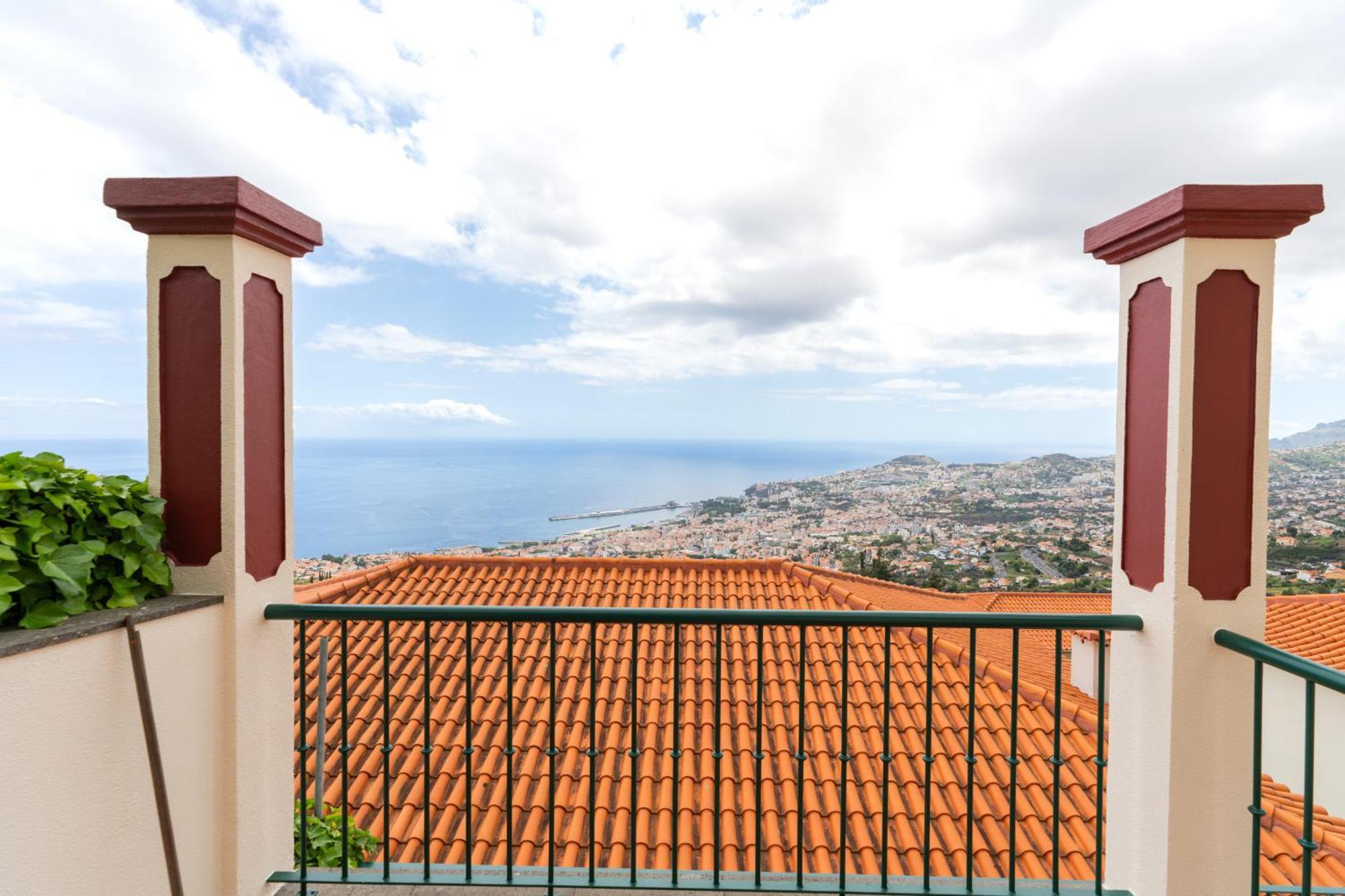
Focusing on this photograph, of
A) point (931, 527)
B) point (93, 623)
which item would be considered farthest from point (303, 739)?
point (931, 527)

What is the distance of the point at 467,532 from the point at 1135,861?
30.6ft

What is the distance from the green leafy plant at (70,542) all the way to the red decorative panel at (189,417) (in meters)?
0.07

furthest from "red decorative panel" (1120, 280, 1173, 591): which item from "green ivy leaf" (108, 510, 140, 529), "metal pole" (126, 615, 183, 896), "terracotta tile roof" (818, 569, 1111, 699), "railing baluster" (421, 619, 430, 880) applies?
"green ivy leaf" (108, 510, 140, 529)

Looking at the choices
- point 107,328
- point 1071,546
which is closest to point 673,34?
point 107,328

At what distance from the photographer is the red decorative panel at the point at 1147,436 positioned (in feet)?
5.74

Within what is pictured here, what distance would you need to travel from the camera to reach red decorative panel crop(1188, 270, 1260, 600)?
1.68 m

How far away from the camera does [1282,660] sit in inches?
56.5

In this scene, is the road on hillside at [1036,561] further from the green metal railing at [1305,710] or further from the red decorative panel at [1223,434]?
the red decorative panel at [1223,434]

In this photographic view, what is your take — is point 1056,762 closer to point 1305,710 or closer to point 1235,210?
point 1305,710

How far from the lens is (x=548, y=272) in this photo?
15.6 m

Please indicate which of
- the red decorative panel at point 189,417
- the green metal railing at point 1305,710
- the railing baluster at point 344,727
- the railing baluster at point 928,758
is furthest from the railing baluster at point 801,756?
the red decorative panel at point 189,417

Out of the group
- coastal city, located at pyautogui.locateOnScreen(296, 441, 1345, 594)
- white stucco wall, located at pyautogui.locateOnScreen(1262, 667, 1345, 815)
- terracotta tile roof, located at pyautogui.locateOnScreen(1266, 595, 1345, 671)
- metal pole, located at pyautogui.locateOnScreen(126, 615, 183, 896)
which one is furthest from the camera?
coastal city, located at pyautogui.locateOnScreen(296, 441, 1345, 594)

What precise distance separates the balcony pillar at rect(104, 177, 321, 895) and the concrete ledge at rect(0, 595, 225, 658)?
0.09 m

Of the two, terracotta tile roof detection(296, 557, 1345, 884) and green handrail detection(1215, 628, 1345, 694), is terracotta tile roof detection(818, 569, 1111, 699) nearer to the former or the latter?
terracotta tile roof detection(296, 557, 1345, 884)
